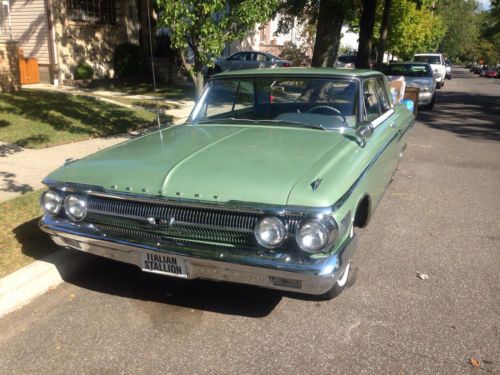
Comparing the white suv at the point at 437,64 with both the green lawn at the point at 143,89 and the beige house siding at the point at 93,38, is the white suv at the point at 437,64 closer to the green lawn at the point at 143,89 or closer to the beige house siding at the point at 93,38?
the green lawn at the point at 143,89

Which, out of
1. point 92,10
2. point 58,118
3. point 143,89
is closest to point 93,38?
point 92,10

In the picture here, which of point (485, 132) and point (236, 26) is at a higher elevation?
point (236, 26)

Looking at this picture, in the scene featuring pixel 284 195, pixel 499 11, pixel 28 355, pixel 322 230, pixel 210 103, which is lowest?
pixel 28 355

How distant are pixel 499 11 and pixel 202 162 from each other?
41906 millimetres

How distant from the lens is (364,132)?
13.6ft

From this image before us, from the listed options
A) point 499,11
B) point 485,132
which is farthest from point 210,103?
point 499,11

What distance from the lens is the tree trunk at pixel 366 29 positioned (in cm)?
1622

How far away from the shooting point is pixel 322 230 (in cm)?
293

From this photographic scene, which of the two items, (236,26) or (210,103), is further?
(236,26)

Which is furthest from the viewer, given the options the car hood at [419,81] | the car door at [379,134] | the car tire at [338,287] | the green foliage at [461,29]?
the green foliage at [461,29]

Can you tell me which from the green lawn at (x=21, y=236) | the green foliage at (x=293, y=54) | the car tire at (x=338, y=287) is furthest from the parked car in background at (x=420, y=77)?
the green foliage at (x=293, y=54)

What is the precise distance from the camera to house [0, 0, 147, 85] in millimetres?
15852

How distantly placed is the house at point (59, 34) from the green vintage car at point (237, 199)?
43.8ft

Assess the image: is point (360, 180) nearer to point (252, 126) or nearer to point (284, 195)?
point (284, 195)
